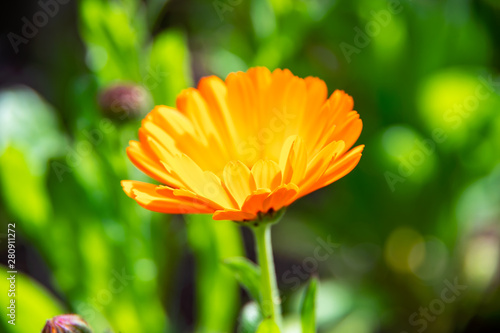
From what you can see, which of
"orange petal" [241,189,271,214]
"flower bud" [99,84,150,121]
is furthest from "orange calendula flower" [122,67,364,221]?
"flower bud" [99,84,150,121]

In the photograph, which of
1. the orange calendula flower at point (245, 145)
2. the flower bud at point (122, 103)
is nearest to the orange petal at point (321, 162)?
the orange calendula flower at point (245, 145)

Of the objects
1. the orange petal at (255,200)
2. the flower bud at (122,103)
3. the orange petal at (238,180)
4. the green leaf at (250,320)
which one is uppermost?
the flower bud at (122,103)

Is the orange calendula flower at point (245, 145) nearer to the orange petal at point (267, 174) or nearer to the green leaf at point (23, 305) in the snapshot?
the orange petal at point (267, 174)

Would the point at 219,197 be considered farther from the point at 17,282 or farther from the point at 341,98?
the point at 17,282

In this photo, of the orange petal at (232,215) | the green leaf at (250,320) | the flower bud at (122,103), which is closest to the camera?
the orange petal at (232,215)

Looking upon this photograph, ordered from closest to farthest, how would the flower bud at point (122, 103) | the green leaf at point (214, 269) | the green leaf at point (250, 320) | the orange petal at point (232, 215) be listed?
the orange petal at point (232, 215)
the green leaf at point (250, 320)
the flower bud at point (122, 103)
the green leaf at point (214, 269)

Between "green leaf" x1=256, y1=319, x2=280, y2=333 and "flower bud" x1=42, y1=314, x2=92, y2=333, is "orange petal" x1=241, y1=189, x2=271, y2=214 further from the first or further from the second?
"flower bud" x1=42, y1=314, x2=92, y2=333

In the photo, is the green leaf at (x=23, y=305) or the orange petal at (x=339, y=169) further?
the green leaf at (x=23, y=305)
